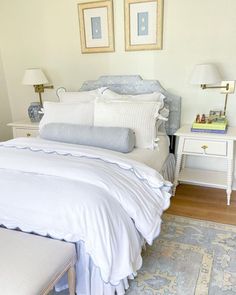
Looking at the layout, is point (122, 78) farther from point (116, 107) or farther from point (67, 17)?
point (67, 17)

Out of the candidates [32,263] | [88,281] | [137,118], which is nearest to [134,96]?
[137,118]

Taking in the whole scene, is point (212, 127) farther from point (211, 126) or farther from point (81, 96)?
point (81, 96)

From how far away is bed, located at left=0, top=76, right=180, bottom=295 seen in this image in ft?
4.30

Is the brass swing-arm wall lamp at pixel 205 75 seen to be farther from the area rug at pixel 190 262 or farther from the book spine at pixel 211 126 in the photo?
the area rug at pixel 190 262

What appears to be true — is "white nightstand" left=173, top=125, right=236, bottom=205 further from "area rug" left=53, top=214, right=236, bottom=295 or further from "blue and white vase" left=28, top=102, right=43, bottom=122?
"blue and white vase" left=28, top=102, right=43, bottom=122

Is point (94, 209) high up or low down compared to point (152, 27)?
down

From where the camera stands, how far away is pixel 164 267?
5.72 ft

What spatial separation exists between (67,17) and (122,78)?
0.95 m

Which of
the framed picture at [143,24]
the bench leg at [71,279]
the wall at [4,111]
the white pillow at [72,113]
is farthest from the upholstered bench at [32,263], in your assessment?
the wall at [4,111]

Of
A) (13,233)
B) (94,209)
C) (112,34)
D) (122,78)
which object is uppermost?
(112,34)

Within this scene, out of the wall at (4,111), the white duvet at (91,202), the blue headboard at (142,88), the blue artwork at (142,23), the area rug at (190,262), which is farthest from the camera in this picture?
the wall at (4,111)

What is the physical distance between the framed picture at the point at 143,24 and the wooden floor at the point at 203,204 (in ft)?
5.02

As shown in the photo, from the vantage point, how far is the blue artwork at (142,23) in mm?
2678

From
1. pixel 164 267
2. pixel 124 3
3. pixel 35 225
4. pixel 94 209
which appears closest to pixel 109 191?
pixel 94 209
